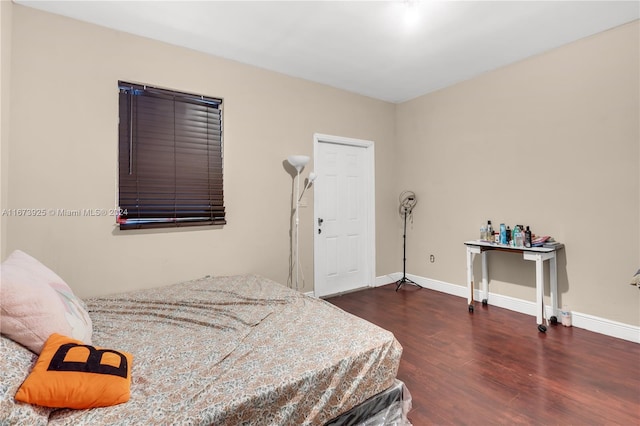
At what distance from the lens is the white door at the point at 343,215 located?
401 centimetres

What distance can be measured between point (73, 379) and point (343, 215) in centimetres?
343

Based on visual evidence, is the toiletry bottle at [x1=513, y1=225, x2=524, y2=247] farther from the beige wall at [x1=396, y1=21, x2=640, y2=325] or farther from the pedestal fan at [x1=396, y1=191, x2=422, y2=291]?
the pedestal fan at [x1=396, y1=191, x2=422, y2=291]

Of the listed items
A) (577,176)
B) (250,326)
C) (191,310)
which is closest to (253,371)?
(250,326)

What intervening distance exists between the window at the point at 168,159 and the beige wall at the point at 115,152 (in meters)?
0.08

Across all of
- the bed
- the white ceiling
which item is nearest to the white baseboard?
the bed

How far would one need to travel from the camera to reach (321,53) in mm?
3195

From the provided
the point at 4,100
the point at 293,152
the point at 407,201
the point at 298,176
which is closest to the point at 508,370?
the point at 298,176

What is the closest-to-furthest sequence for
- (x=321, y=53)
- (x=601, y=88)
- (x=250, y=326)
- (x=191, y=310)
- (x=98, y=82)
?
(x=250, y=326) < (x=191, y=310) < (x=98, y=82) < (x=601, y=88) < (x=321, y=53)

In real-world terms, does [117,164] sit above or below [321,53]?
below

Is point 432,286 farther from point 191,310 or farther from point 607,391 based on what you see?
point 191,310

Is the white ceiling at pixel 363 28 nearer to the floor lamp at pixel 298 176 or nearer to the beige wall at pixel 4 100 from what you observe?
the beige wall at pixel 4 100

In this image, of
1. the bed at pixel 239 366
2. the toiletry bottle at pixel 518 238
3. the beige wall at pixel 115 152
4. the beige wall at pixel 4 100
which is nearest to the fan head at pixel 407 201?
the toiletry bottle at pixel 518 238

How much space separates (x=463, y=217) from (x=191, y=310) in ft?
10.8

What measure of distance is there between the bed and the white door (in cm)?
179
